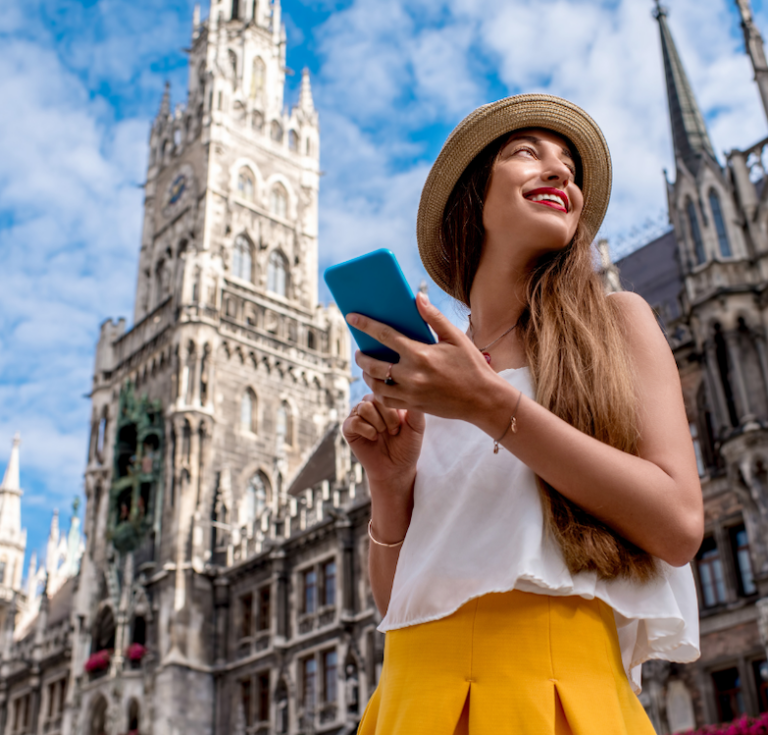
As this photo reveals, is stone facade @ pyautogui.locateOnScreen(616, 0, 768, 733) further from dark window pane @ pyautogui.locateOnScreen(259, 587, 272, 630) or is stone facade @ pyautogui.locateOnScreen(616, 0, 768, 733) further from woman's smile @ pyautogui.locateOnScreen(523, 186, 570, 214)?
woman's smile @ pyautogui.locateOnScreen(523, 186, 570, 214)

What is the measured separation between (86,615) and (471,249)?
→ 93.7 ft

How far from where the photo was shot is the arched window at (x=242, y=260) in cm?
3228

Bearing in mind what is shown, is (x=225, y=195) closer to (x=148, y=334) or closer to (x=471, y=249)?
(x=148, y=334)

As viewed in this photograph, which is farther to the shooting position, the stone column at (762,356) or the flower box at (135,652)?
the flower box at (135,652)

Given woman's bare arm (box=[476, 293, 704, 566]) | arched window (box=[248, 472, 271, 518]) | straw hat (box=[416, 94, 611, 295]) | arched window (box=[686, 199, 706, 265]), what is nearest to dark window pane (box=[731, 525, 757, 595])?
arched window (box=[686, 199, 706, 265])

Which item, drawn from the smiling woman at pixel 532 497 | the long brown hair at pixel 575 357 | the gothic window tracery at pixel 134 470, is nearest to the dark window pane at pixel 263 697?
the gothic window tracery at pixel 134 470

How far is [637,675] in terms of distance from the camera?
77.0 inches

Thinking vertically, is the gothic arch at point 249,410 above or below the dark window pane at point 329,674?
above

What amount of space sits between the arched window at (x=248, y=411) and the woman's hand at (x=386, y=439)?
27.2 m

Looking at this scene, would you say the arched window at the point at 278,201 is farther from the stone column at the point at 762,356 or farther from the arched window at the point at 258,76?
the stone column at the point at 762,356

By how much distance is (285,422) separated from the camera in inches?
1188

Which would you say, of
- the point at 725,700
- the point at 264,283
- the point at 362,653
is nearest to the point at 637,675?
the point at 725,700

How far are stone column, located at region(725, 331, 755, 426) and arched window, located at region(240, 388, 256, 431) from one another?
16.7m

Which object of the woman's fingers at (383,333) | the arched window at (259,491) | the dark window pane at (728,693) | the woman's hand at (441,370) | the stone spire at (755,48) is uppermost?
the stone spire at (755,48)
